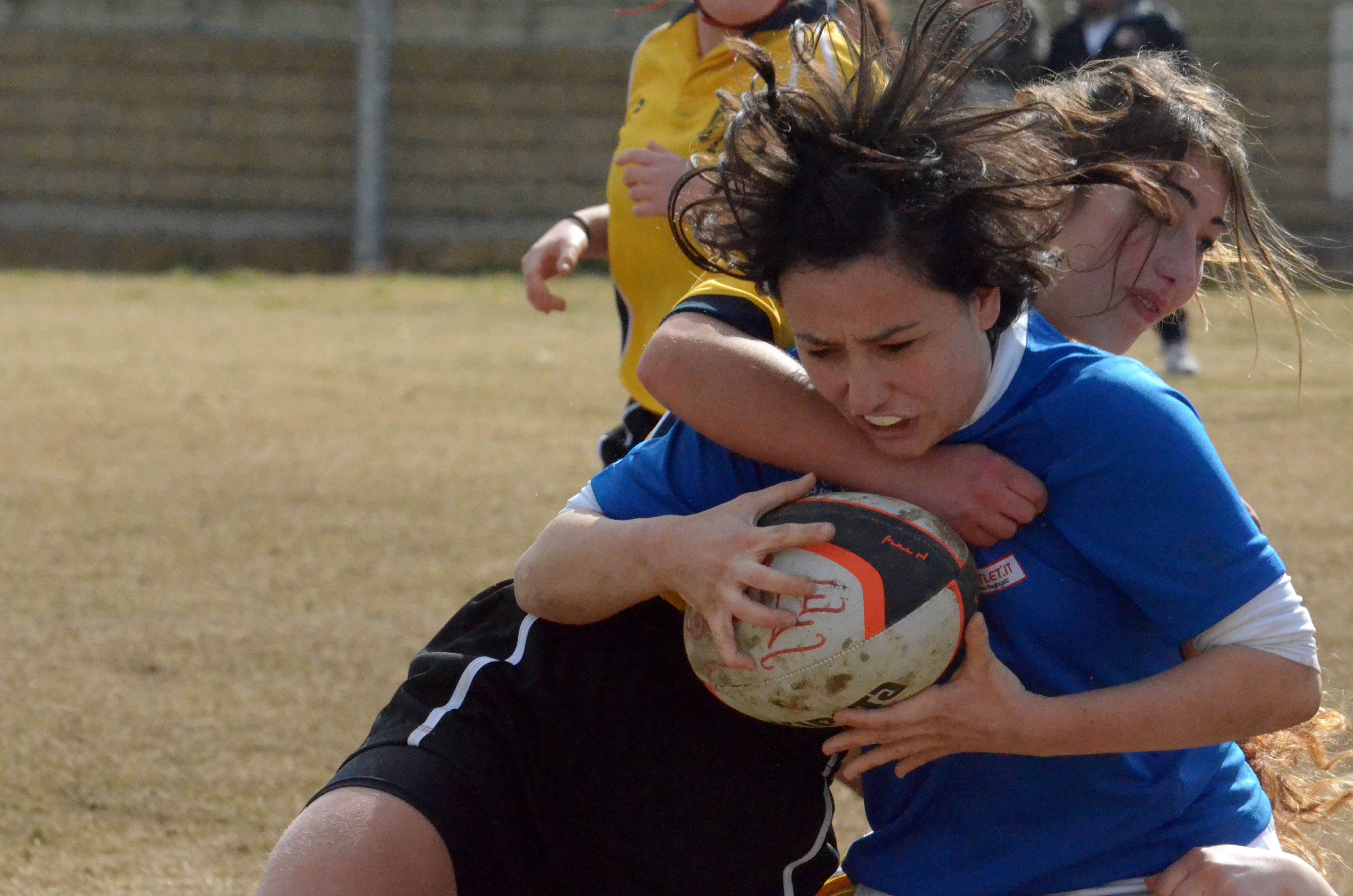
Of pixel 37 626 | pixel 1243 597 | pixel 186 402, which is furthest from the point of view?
pixel 186 402

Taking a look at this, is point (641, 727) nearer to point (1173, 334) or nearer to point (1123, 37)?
point (1173, 334)

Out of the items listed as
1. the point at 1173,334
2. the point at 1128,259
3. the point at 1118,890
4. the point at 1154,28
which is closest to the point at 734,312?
the point at 1128,259

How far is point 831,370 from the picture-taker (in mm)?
2139

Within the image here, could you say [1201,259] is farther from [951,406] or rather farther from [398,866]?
[398,866]

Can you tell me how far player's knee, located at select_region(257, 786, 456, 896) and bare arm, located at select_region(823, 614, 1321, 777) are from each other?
0.61m

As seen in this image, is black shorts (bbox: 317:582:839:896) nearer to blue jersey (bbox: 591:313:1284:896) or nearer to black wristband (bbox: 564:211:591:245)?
blue jersey (bbox: 591:313:1284:896)

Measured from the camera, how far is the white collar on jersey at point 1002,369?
2.17m

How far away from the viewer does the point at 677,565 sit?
2107 mm

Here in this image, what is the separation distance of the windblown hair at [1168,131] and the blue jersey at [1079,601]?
1.17 ft

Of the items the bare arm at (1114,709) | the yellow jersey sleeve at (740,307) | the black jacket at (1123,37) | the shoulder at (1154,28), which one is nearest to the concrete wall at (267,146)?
the black jacket at (1123,37)

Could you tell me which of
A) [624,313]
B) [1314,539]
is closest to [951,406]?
[624,313]

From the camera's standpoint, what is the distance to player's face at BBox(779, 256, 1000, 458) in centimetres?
204

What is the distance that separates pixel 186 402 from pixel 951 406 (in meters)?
7.53

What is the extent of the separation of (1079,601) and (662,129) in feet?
5.25
